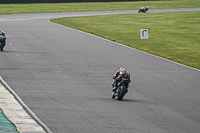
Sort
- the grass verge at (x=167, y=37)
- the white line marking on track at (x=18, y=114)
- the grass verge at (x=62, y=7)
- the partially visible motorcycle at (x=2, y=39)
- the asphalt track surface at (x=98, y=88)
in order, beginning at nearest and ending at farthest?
the white line marking on track at (x=18, y=114) → the asphalt track surface at (x=98, y=88) → the partially visible motorcycle at (x=2, y=39) → the grass verge at (x=167, y=37) → the grass verge at (x=62, y=7)

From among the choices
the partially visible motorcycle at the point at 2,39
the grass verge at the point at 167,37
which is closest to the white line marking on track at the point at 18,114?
the partially visible motorcycle at the point at 2,39

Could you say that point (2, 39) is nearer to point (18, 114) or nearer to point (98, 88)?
point (98, 88)

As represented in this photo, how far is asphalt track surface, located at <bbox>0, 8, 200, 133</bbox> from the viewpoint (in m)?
9.78

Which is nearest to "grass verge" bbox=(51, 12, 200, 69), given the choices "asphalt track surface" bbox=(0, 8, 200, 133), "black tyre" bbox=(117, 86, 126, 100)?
"asphalt track surface" bbox=(0, 8, 200, 133)

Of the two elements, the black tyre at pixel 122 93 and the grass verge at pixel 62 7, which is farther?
the grass verge at pixel 62 7

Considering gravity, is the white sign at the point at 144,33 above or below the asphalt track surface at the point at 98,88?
below

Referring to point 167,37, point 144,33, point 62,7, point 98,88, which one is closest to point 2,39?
point 98,88

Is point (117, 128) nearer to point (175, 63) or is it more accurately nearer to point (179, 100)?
point (179, 100)

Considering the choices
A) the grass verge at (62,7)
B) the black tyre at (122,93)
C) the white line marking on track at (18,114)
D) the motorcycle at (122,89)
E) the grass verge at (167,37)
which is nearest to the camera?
the white line marking on track at (18,114)

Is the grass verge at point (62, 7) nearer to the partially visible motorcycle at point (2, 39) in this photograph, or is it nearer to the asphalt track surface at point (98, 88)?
the partially visible motorcycle at point (2, 39)

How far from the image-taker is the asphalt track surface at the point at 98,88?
9.78m

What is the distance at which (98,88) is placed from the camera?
1389 cm

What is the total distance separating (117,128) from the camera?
30.5 ft

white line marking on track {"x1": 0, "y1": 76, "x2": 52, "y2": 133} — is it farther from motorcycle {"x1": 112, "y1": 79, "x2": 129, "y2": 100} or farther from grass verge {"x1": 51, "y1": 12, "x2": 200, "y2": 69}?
grass verge {"x1": 51, "y1": 12, "x2": 200, "y2": 69}
